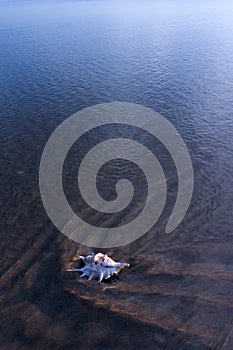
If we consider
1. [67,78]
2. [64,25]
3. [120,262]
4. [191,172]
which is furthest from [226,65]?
[64,25]

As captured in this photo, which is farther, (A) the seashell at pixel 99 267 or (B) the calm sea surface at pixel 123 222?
(A) the seashell at pixel 99 267

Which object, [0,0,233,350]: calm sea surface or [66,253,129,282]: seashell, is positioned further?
[66,253,129,282]: seashell

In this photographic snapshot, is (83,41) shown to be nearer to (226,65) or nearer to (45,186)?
(226,65)

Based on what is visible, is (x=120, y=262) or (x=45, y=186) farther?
(x=45, y=186)
